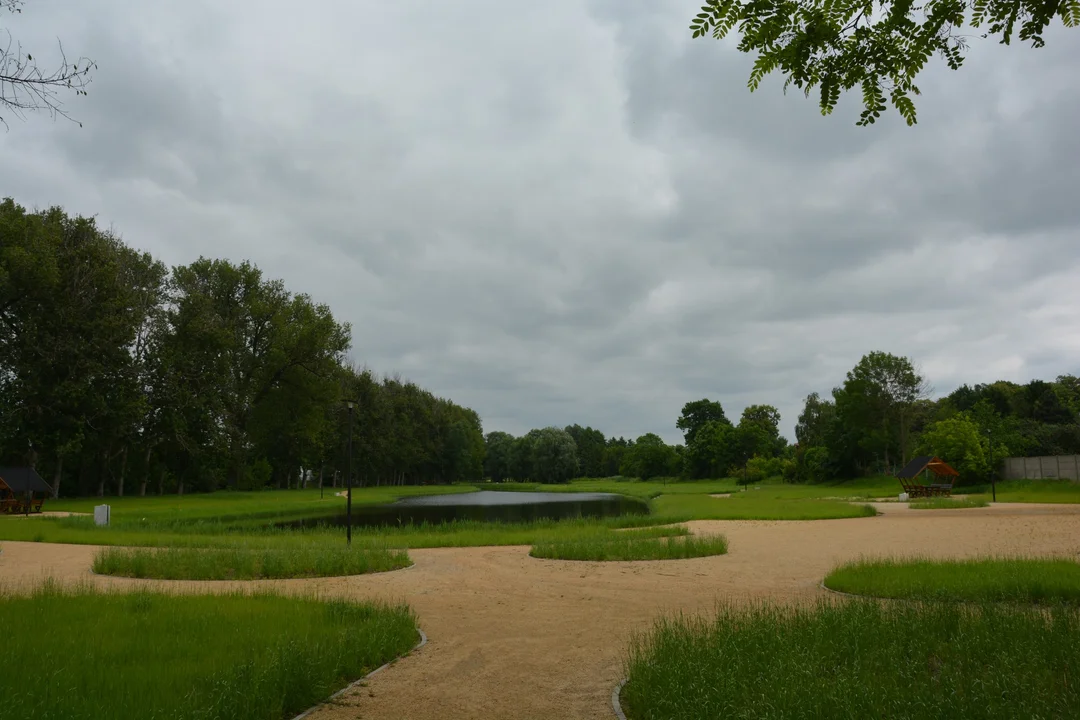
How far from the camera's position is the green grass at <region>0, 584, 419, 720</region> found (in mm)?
5273

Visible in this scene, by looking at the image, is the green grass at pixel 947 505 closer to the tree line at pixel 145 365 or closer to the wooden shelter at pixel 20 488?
the tree line at pixel 145 365

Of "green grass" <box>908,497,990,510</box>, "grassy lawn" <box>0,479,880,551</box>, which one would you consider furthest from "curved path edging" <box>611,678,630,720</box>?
"green grass" <box>908,497,990,510</box>

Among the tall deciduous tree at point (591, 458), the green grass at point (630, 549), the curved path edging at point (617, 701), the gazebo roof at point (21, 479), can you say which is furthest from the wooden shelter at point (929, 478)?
the tall deciduous tree at point (591, 458)

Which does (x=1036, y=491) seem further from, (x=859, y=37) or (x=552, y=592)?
(x=859, y=37)

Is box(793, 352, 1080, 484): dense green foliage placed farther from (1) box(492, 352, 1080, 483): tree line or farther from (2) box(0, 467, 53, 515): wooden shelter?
(2) box(0, 467, 53, 515): wooden shelter

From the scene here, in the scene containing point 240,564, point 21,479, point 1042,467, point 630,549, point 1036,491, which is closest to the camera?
point 240,564

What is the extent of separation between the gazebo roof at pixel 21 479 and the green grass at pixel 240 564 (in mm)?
26545

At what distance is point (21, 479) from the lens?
1481 inches

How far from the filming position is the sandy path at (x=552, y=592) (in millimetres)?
6629

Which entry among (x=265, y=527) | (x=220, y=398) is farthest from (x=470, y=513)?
(x=220, y=398)

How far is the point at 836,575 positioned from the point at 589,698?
814 cm

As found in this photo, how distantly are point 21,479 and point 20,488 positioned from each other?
2.75ft

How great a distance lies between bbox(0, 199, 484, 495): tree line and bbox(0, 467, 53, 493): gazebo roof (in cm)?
190

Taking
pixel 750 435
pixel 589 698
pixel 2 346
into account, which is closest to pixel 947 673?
pixel 589 698
